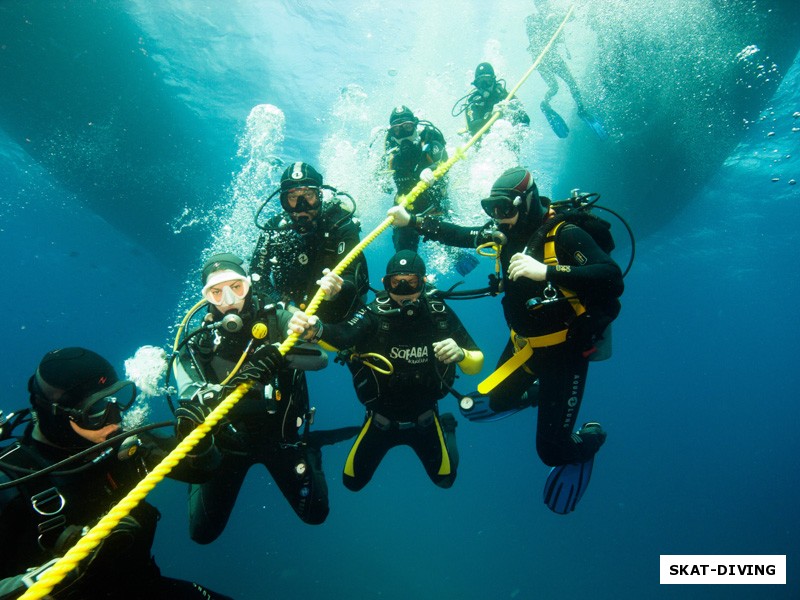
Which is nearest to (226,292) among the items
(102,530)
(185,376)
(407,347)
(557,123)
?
(185,376)

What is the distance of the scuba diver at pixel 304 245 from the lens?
5559 mm

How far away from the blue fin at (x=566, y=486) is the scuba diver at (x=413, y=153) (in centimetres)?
438

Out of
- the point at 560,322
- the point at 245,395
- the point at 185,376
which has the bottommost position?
the point at 245,395

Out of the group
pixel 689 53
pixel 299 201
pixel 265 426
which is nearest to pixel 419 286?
pixel 299 201

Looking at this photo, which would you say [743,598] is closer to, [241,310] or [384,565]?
[384,565]

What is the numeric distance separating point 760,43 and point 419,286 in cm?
1311

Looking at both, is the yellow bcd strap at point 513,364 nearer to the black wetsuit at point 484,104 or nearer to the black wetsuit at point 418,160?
the black wetsuit at point 418,160

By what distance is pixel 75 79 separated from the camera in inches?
517

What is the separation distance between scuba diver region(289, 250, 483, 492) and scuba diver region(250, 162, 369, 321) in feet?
1.86

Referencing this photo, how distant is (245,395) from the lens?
4.75 m

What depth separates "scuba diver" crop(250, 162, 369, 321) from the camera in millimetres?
5559

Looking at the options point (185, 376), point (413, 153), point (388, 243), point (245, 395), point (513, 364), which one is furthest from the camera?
point (388, 243)

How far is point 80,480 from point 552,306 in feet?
14.9

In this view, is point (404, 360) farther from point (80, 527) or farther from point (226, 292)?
point (80, 527)
